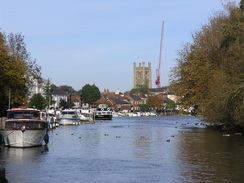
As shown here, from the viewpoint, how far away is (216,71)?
7306 cm

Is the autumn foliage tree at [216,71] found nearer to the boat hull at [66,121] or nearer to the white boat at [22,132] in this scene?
the white boat at [22,132]

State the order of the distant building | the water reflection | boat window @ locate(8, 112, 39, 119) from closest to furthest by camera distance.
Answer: the water reflection, boat window @ locate(8, 112, 39, 119), the distant building

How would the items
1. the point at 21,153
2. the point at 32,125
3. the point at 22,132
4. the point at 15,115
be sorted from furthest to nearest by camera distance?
the point at 15,115, the point at 32,125, the point at 22,132, the point at 21,153

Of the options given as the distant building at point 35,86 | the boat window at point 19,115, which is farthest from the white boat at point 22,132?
the distant building at point 35,86

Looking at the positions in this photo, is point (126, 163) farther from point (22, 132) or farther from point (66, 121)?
point (66, 121)

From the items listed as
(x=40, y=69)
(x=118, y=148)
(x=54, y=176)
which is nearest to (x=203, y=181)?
(x=54, y=176)

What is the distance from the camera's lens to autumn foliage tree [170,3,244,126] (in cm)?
5522

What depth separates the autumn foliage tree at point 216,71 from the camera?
5522 centimetres

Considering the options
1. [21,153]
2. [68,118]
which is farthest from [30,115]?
[68,118]

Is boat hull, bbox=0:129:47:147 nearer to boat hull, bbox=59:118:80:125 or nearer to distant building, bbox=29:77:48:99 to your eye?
distant building, bbox=29:77:48:99

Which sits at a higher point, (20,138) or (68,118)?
(68,118)

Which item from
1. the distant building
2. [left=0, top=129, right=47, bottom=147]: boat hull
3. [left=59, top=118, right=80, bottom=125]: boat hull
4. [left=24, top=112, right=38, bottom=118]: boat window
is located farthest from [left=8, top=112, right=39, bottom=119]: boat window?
[left=59, top=118, right=80, bottom=125]: boat hull

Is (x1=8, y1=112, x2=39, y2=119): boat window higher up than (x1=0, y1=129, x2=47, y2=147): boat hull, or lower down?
higher up

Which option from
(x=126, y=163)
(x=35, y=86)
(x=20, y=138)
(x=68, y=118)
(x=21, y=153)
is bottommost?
(x=126, y=163)
